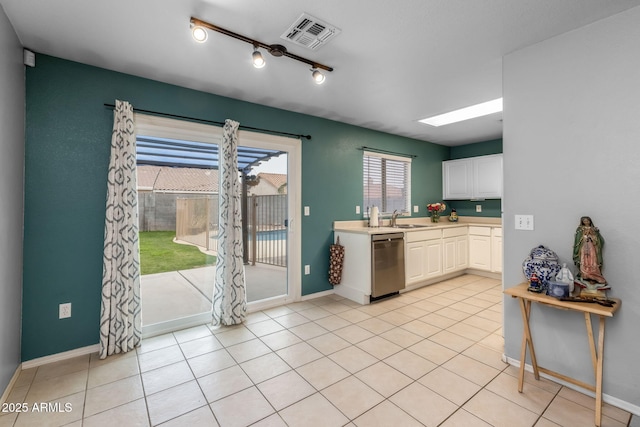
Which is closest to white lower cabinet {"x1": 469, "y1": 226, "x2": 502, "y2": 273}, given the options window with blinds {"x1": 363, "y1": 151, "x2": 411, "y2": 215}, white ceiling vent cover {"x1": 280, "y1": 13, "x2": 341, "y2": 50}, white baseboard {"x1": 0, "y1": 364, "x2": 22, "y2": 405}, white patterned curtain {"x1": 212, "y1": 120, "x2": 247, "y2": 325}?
window with blinds {"x1": 363, "y1": 151, "x2": 411, "y2": 215}

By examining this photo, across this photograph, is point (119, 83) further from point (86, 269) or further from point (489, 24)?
point (489, 24)

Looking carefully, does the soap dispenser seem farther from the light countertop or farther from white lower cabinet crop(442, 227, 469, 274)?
white lower cabinet crop(442, 227, 469, 274)

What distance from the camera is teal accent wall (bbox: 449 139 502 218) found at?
531 centimetres

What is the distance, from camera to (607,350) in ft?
6.17

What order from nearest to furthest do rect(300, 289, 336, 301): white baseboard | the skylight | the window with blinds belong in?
the skylight < rect(300, 289, 336, 301): white baseboard < the window with blinds

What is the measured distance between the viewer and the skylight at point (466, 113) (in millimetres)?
3625

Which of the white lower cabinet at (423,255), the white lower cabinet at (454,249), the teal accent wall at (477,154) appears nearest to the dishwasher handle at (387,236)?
the white lower cabinet at (423,255)

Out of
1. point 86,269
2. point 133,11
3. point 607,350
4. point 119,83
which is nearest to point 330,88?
point 133,11

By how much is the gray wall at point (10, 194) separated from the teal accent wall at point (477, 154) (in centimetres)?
624

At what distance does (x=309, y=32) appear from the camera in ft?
6.87

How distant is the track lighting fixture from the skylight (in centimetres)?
212

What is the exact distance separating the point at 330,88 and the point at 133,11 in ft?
5.92

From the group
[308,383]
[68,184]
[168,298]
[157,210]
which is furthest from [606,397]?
[68,184]

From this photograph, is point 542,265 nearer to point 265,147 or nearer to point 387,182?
point 265,147
